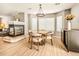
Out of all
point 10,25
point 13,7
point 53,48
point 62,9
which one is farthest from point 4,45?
point 62,9

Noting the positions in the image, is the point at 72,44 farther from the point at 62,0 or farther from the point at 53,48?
the point at 62,0

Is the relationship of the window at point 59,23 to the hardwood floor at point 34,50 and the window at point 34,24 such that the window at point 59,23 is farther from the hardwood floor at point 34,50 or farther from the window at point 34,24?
the window at point 34,24

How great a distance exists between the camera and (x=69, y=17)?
2.03 meters

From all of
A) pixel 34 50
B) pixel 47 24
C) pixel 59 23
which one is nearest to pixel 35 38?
pixel 34 50

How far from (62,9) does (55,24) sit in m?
0.34

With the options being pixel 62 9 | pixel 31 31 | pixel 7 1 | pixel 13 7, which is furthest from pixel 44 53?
pixel 7 1

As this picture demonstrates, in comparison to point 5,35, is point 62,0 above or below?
above

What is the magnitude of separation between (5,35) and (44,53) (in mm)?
898

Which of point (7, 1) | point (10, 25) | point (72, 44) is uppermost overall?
point (7, 1)

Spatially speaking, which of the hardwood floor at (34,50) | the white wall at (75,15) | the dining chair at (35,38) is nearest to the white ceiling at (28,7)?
the white wall at (75,15)

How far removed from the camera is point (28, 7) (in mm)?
2076

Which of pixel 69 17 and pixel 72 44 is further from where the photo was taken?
pixel 72 44

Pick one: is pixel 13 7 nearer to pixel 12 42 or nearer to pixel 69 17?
pixel 12 42

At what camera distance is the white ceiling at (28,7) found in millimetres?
2045
